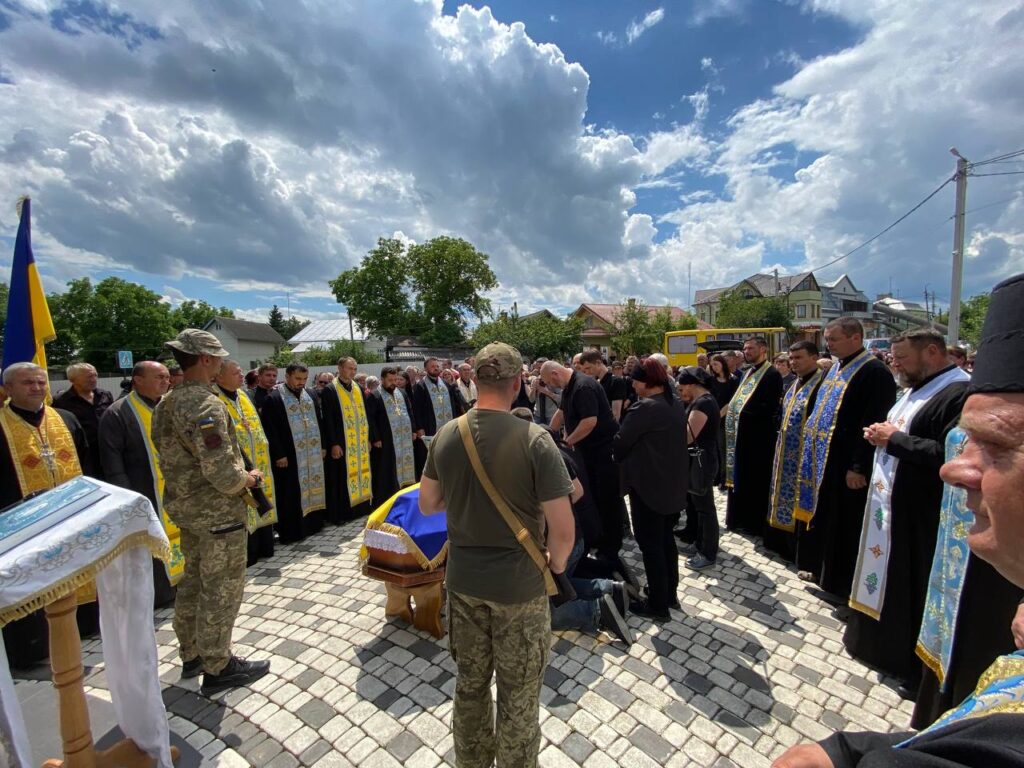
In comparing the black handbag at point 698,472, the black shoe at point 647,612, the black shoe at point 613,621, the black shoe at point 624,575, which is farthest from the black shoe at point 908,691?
the black handbag at point 698,472

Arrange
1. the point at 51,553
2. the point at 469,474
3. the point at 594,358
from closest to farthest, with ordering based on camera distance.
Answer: the point at 51,553
the point at 469,474
the point at 594,358

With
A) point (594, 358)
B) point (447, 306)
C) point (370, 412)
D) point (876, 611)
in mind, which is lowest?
point (876, 611)

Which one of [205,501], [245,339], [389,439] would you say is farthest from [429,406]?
[245,339]

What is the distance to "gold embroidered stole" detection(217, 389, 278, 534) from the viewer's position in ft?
15.7

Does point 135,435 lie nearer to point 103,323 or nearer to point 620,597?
point 620,597

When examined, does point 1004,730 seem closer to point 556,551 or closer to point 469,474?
point 556,551

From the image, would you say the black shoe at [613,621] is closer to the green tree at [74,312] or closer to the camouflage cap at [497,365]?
the camouflage cap at [497,365]

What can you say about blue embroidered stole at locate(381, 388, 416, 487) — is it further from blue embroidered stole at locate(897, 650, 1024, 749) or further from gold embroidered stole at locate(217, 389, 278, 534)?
blue embroidered stole at locate(897, 650, 1024, 749)

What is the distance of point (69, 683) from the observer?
2.10 metres

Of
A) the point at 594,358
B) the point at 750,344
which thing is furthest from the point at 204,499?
the point at 750,344

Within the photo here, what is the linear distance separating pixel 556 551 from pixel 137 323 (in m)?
53.5

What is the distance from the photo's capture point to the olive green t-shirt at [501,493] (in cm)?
194

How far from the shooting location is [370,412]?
6832mm

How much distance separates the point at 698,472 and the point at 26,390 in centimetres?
562
